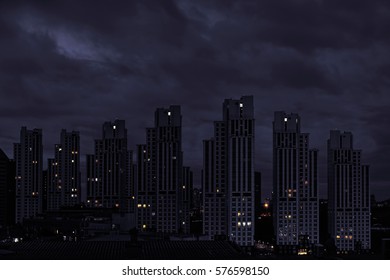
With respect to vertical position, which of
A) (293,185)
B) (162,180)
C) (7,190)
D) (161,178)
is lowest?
(7,190)

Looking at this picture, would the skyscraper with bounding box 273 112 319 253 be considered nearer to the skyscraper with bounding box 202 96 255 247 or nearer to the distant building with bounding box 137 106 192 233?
the skyscraper with bounding box 202 96 255 247

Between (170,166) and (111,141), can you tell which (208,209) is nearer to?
(170,166)

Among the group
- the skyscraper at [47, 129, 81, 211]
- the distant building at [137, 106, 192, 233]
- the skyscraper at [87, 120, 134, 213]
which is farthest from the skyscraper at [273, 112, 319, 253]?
the skyscraper at [47, 129, 81, 211]

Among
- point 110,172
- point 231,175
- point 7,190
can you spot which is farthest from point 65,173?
point 231,175

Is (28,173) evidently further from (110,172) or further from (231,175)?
(231,175)

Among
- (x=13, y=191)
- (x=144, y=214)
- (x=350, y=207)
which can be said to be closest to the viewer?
(x=144, y=214)

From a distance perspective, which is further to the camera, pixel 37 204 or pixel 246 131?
pixel 37 204
